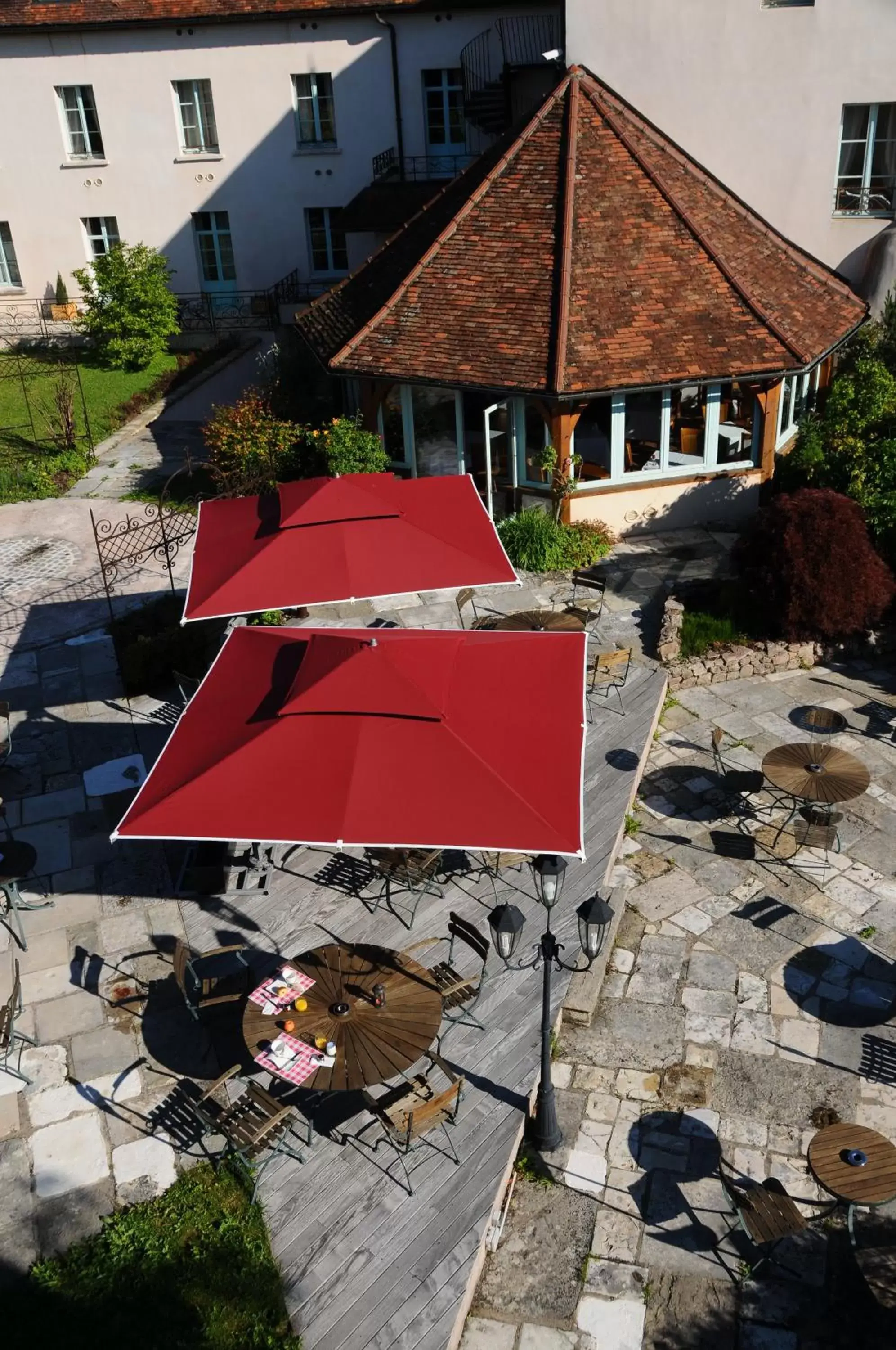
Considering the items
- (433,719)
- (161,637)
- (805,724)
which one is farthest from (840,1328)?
(161,637)

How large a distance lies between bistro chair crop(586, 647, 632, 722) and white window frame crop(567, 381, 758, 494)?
4.49 meters

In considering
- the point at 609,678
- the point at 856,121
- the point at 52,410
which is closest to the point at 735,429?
the point at 856,121

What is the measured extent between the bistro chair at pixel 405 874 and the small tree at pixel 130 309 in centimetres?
2266

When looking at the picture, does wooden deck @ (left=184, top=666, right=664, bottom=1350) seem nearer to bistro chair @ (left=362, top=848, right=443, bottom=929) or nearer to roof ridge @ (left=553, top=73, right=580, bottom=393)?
bistro chair @ (left=362, top=848, right=443, bottom=929)

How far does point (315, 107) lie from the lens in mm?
30000

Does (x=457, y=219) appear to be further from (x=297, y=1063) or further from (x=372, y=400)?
(x=297, y=1063)

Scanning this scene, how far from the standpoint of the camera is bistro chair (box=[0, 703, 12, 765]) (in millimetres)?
13555

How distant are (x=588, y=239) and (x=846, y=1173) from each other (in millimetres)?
14911

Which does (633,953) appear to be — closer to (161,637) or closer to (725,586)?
(725,586)

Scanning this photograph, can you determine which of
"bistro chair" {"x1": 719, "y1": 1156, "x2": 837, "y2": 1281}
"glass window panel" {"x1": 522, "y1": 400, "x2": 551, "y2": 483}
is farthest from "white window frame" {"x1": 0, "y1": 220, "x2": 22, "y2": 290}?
"bistro chair" {"x1": 719, "y1": 1156, "x2": 837, "y2": 1281}

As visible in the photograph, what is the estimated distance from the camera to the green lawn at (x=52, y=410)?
2322cm

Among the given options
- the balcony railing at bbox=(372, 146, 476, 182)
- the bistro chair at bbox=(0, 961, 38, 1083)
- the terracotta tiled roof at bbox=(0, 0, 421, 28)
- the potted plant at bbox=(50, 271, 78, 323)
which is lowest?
the bistro chair at bbox=(0, 961, 38, 1083)

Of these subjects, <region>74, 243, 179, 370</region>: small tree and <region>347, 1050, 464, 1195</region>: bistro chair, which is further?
<region>74, 243, 179, 370</region>: small tree

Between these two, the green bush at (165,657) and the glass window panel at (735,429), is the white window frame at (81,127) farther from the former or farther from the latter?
the green bush at (165,657)
